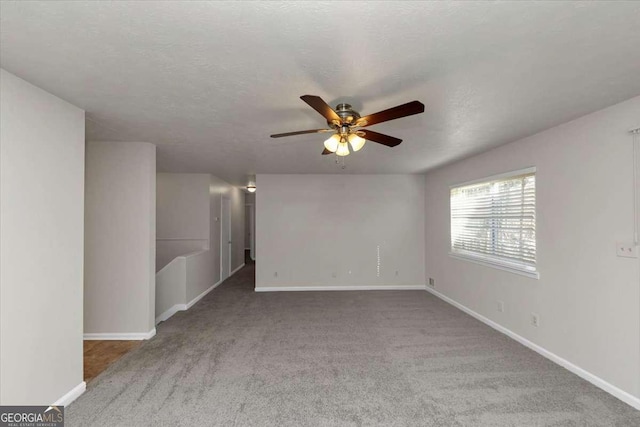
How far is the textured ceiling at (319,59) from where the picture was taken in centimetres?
123

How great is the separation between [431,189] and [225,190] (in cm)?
452

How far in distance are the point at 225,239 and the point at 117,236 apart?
3306mm

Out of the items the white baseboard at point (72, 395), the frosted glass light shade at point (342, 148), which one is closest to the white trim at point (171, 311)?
the white baseboard at point (72, 395)

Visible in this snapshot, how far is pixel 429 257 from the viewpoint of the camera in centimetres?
554

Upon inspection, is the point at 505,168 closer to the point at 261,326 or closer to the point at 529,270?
the point at 529,270

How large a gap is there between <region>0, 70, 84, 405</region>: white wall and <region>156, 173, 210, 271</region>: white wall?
3.12 m

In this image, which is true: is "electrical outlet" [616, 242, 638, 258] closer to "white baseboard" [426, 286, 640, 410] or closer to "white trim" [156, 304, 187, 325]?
"white baseboard" [426, 286, 640, 410]

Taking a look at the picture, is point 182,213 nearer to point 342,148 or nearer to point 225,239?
point 225,239

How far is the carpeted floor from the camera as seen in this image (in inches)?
79.7

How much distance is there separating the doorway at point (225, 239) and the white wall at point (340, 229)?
126cm

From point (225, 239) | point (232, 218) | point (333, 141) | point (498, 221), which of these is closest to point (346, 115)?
point (333, 141)

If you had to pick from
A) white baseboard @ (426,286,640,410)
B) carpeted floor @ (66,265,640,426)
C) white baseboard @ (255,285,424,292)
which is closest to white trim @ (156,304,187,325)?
carpeted floor @ (66,265,640,426)

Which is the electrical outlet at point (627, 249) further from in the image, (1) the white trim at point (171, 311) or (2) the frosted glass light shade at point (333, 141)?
(1) the white trim at point (171, 311)

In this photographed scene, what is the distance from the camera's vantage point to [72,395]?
221cm
